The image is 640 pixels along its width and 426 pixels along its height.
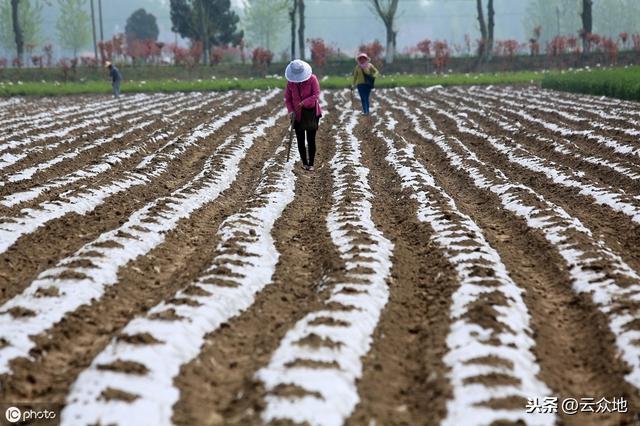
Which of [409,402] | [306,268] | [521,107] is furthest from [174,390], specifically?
[521,107]

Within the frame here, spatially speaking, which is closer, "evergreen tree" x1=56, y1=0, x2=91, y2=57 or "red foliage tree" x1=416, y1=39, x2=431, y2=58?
"red foliage tree" x1=416, y1=39, x2=431, y2=58

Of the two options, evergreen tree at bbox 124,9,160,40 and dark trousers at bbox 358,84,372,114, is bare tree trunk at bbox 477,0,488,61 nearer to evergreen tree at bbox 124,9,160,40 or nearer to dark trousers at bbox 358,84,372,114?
dark trousers at bbox 358,84,372,114

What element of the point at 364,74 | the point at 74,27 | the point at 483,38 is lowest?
the point at 364,74

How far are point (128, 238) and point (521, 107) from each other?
15.5 meters

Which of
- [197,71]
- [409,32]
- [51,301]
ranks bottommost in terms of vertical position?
[51,301]

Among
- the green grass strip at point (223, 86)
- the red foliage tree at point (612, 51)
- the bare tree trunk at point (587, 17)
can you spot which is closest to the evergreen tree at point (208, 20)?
the green grass strip at point (223, 86)

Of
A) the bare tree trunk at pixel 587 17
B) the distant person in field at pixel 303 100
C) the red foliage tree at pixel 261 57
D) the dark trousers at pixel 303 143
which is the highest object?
the bare tree trunk at pixel 587 17

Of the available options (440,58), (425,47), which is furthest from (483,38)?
(425,47)

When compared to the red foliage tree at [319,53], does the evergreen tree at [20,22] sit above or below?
above

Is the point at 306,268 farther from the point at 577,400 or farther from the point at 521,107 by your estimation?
the point at 521,107

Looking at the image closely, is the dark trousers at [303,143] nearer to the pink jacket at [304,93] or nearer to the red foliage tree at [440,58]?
the pink jacket at [304,93]

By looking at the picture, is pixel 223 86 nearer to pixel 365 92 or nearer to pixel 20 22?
pixel 365 92

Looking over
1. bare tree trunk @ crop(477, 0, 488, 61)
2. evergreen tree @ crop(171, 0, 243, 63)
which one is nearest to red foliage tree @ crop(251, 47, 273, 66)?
evergreen tree @ crop(171, 0, 243, 63)

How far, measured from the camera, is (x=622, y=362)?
4348 millimetres
